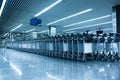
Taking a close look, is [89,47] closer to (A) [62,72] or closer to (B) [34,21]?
(A) [62,72]

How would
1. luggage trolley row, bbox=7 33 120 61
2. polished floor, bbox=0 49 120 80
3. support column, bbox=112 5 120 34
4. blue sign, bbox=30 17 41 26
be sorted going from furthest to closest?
blue sign, bbox=30 17 41 26 → support column, bbox=112 5 120 34 → luggage trolley row, bbox=7 33 120 61 → polished floor, bbox=0 49 120 80

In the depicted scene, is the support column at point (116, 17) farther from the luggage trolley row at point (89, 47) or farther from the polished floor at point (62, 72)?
the polished floor at point (62, 72)

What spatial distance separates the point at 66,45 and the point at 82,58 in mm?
1537

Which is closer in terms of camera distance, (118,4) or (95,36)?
(95,36)

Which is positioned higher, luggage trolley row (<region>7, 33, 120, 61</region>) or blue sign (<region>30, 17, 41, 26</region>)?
blue sign (<region>30, 17, 41, 26</region>)

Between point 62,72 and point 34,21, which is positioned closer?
point 62,72

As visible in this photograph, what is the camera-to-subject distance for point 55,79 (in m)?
3.33

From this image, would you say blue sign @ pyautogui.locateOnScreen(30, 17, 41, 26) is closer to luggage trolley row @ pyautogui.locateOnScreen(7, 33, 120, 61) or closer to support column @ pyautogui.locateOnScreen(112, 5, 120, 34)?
luggage trolley row @ pyautogui.locateOnScreen(7, 33, 120, 61)

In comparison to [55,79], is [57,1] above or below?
above

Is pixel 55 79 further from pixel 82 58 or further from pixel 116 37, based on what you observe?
pixel 116 37

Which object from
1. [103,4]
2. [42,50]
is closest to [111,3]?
[103,4]

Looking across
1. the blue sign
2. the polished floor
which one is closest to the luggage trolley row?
the polished floor

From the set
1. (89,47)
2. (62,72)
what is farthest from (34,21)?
(62,72)

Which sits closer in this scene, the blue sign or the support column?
the support column
